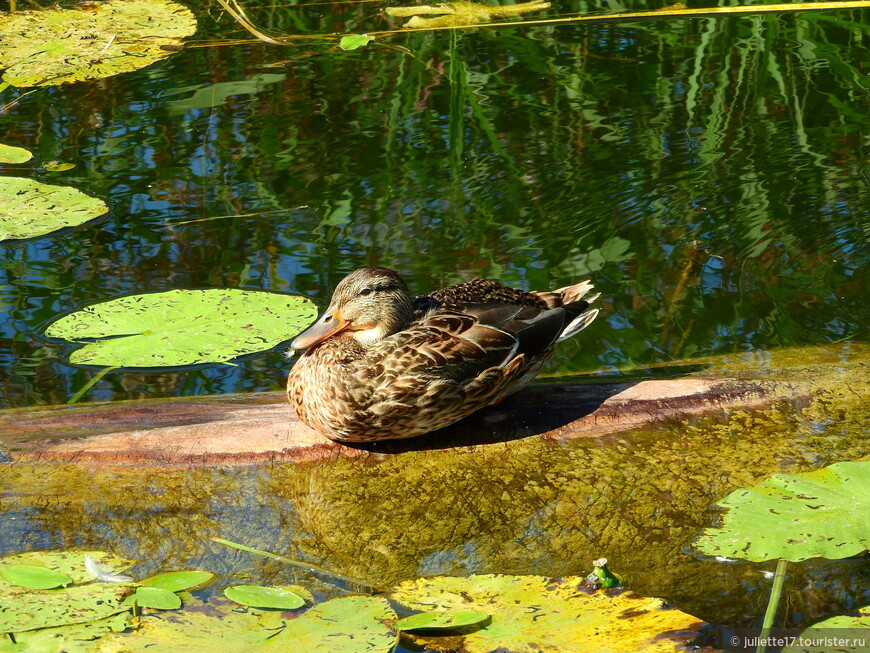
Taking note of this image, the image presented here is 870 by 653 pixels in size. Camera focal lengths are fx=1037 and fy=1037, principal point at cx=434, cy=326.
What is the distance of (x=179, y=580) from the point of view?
9.73ft

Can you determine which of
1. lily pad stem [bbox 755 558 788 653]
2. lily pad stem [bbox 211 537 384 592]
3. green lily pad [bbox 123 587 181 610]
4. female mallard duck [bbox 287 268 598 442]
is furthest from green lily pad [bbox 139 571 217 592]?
lily pad stem [bbox 755 558 788 653]

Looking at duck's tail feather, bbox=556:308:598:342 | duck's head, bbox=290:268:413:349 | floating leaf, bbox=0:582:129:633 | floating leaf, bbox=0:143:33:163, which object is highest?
floating leaf, bbox=0:143:33:163

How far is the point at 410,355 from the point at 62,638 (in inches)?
60.9

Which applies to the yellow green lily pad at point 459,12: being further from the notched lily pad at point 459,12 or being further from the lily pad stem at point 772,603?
the lily pad stem at point 772,603

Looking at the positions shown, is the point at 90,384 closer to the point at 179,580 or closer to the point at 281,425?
the point at 281,425

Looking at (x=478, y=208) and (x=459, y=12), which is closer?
(x=478, y=208)

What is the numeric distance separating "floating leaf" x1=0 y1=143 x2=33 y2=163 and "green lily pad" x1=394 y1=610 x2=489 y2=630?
14.6ft

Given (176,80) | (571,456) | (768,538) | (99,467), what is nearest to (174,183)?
(176,80)

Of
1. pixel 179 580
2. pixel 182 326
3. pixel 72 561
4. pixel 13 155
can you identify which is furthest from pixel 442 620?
pixel 13 155

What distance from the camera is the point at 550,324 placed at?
400 centimetres

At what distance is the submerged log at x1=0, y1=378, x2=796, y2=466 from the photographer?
359 cm

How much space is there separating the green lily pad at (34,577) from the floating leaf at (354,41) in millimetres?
5358

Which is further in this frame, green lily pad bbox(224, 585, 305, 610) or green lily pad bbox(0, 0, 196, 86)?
green lily pad bbox(0, 0, 196, 86)

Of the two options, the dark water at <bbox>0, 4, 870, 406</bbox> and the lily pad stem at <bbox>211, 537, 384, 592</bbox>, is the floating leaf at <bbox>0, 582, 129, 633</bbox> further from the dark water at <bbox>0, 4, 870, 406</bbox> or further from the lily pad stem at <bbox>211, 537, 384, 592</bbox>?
the dark water at <bbox>0, 4, 870, 406</bbox>
